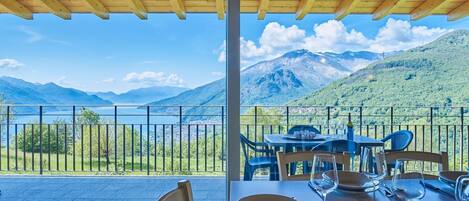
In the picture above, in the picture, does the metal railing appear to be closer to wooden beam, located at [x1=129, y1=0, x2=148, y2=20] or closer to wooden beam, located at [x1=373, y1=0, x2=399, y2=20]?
wooden beam, located at [x1=373, y1=0, x2=399, y2=20]

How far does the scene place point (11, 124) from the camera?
147 inches

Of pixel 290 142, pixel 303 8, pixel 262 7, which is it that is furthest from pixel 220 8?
pixel 290 142

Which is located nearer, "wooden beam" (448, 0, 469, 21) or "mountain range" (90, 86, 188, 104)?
"wooden beam" (448, 0, 469, 21)

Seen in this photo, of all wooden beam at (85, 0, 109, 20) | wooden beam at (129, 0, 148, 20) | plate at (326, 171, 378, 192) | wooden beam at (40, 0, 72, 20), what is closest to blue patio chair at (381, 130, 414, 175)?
plate at (326, 171, 378, 192)

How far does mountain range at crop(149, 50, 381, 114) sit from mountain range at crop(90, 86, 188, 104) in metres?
0.44

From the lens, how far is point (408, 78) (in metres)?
3.36

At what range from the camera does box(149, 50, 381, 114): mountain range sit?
113 inches

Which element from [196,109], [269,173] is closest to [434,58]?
[269,173]

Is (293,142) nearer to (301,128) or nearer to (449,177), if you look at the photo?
(301,128)

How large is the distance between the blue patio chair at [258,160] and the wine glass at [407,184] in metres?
1.74

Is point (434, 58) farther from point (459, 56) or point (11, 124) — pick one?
point (11, 124)

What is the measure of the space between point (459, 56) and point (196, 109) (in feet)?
9.24

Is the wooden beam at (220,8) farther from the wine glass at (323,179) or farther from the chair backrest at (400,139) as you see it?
the chair backrest at (400,139)

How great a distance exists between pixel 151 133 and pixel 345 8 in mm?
2720
